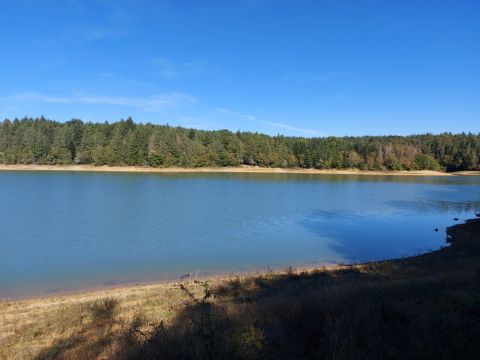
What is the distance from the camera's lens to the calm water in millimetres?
16781

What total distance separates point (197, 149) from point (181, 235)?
3334 inches

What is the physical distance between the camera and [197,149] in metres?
108

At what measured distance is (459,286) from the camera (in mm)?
8836

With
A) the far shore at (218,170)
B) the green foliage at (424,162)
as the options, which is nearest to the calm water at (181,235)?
the far shore at (218,170)

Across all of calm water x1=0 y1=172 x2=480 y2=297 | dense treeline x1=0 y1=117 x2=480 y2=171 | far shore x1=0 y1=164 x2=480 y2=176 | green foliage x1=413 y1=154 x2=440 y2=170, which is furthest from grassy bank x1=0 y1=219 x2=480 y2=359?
green foliage x1=413 y1=154 x2=440 y2=170

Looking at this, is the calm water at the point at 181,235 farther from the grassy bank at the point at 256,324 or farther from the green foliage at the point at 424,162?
the green foliage at the point at 424,162

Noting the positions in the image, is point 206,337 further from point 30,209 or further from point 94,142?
point 94,142

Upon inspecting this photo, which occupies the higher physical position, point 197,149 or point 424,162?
point 197,149

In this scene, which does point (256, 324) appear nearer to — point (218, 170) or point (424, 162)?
point (218, 170)

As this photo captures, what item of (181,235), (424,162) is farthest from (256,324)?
(424,162)

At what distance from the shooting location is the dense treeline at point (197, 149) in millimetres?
98062

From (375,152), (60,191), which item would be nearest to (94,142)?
(60,191)

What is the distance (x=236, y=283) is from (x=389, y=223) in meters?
21.1

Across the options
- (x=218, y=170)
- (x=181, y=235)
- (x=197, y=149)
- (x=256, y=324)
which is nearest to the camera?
(x=256, y=324)
